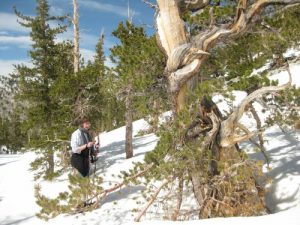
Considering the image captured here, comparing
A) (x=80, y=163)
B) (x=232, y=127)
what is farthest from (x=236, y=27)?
(x=80, y=163)

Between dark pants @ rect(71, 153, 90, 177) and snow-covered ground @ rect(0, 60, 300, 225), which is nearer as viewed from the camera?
snow-covered ground @ rect(0, 60, 300, 225)

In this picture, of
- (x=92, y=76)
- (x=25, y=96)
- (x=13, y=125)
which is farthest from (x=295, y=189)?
(x=13, y=125)

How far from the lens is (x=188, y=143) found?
19.1 feet

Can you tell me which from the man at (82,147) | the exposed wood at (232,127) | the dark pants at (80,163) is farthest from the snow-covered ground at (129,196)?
the exposed wood at (232,127)

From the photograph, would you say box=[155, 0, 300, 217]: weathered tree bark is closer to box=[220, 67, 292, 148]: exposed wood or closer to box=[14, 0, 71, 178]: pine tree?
box=[220, 67, 292, 148]: exposed wood

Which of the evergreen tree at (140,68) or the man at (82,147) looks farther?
the man at (82,147)

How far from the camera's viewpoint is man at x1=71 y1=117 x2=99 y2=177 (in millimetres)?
8352

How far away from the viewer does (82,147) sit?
8281 mm

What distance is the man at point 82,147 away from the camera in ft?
27.4

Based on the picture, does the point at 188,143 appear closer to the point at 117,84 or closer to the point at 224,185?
the point at 224,185

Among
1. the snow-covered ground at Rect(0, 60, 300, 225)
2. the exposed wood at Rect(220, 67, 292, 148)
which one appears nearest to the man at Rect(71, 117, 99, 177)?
the snow-covered ground at Rect(0, 60, 300, 225)

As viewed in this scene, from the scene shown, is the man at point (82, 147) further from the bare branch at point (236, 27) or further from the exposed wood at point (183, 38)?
the bare branch at point (236, 27)

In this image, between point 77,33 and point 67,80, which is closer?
point 67,80

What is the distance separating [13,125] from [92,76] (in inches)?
1762
